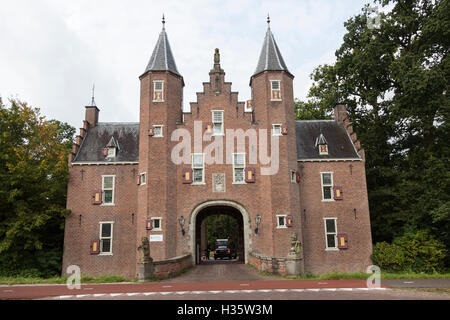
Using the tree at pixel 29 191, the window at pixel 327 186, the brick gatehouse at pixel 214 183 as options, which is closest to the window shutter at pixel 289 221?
the brick gatehouse at pixel 214 183

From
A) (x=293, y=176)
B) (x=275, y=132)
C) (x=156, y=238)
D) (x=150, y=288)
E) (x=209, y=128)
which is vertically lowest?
(x=150, y=288)

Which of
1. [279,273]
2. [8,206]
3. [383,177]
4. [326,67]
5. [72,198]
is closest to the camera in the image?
[279,273]

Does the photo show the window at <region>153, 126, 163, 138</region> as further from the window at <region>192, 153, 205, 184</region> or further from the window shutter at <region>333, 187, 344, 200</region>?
the window shutter at <region>333, 187, 344, 200</region>

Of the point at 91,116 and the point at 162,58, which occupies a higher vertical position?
the point at 162,58

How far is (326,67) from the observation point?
3030 cm

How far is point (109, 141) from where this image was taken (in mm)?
24500

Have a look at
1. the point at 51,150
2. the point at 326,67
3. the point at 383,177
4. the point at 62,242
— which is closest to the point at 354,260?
the point at 383,177

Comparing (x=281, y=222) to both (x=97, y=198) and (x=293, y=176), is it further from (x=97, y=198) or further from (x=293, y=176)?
(x=97, y=198)

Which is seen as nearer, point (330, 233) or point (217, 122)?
point (330, 233)

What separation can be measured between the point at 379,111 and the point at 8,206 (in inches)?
992

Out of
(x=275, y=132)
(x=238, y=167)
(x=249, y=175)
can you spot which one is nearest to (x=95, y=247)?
(x=238, y=167)

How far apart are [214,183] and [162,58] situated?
8.79m

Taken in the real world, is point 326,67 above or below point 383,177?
above

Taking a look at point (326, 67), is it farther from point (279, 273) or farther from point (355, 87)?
point (279, 273)
